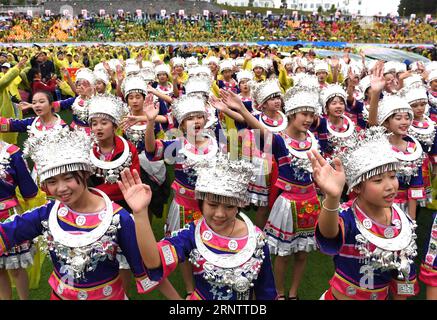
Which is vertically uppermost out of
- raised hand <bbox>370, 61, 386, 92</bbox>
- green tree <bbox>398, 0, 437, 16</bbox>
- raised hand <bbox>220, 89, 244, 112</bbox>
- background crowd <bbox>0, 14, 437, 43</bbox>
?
green tree <bbox>398, 0, 437, 16</bbox>

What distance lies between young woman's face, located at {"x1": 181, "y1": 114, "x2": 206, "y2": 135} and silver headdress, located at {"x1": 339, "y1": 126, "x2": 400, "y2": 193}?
171cm

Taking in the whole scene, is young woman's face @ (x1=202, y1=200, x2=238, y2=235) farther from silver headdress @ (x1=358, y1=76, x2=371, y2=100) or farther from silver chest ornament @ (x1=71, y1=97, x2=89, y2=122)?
silver headdress @ (x1=358, y1=76, x2=371, y2=100)

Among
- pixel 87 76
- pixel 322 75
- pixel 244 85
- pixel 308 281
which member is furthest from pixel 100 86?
pixel 308 281

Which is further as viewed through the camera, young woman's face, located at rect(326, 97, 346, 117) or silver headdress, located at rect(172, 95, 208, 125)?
young woman's face, located at rect(326, 97, 346, 117)

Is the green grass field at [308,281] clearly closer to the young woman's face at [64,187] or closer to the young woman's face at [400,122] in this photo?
the young woman's face at [400,122]

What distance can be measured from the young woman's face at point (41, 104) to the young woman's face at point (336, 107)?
3.41 meters

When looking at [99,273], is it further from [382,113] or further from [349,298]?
[382,113]

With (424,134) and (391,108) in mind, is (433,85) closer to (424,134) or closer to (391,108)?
(424,134)

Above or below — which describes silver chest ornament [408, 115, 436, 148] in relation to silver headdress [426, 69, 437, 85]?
below

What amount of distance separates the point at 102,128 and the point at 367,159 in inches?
94.2

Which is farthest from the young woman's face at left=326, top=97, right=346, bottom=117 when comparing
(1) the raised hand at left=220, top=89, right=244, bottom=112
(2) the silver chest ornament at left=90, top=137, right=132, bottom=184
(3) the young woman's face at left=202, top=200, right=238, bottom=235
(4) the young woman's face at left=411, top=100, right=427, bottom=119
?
(3) the young woman's face at left=202, top=200, right=238, bottom=235

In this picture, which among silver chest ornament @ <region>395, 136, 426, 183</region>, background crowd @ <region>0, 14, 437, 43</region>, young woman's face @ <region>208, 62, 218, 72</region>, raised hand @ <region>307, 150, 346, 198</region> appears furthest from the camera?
background crowd @ <region>0, 14, 437, 43</region>

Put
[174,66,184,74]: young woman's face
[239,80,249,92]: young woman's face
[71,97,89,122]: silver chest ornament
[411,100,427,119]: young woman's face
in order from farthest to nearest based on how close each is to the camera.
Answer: [174,66,184,74]: young woman's face, [239,80,249,92]: young woman's face, [71,97,89,122]: silver chest ornament, [411,100,427,119]: young woman's face

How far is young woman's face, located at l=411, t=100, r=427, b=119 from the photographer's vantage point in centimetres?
457
